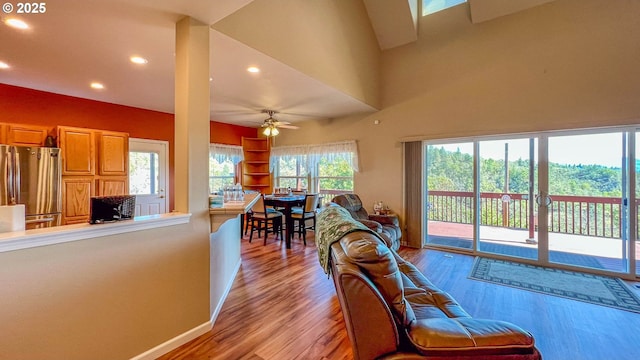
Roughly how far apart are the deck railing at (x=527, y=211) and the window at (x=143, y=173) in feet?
17.5

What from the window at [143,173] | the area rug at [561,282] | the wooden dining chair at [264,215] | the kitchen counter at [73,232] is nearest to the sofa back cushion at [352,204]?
the wooden dining chair at [264,215]

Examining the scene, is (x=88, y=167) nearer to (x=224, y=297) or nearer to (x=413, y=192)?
(x=224, y=297)

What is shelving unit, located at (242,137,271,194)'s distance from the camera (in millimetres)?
6633

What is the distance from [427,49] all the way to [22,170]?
19.8ft

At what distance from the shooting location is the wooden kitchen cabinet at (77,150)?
3.71m

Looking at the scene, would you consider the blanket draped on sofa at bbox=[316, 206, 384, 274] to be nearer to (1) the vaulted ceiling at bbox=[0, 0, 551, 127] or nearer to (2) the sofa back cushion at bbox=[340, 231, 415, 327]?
(2) the sofa back cushion at bbox=[340, 231, 415, 327]

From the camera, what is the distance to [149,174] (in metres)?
5.09

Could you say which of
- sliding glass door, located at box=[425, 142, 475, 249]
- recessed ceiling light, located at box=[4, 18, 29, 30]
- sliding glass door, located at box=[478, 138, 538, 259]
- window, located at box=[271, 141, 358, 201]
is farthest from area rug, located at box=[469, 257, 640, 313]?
recessed ceiling light, located at box=[4, 18, 29, 30]

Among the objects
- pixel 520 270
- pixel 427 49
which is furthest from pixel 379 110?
pixel 520 270

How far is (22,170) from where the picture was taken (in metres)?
3.11

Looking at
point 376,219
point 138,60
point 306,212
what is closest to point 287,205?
point 306,212

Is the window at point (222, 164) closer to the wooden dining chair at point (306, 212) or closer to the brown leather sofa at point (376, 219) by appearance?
the wooden dining chair at point (306, 212)

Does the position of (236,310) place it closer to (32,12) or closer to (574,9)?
(32,12)

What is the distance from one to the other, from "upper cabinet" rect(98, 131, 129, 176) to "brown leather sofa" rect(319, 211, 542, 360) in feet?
14.4
